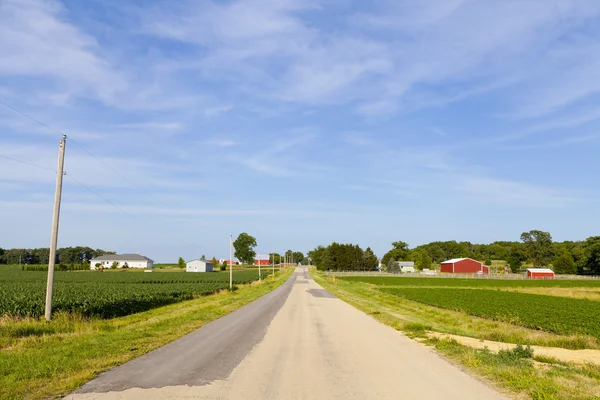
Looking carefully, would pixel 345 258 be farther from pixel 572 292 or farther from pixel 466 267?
pixel 572 292

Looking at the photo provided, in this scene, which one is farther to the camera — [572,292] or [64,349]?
[572,292]

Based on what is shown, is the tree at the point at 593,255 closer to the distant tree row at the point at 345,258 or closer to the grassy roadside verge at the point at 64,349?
the distant tree row at the point at 345,258

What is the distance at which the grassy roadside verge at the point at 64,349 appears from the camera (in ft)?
30.2

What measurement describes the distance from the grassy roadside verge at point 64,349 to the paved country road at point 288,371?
59 cm

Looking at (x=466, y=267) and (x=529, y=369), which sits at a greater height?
(x=466, y=267)

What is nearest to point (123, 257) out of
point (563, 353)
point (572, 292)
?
point (572, 292)

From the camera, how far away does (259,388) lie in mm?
9031

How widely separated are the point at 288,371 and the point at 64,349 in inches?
288

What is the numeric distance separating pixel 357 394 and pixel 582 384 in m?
5.15

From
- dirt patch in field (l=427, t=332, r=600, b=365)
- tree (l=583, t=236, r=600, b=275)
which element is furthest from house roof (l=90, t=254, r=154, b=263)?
dirt patch in field (l=427, t=332, r=600, b=365)

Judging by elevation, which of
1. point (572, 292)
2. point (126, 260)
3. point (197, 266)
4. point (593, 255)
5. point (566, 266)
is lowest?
point (572, 292)

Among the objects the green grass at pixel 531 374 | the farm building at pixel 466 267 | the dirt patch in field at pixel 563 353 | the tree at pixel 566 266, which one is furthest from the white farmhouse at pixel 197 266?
the green grass at pixel 531 374

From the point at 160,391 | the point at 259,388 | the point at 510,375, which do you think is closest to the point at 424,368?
the point at 510,375

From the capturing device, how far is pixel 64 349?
43.4 feet
